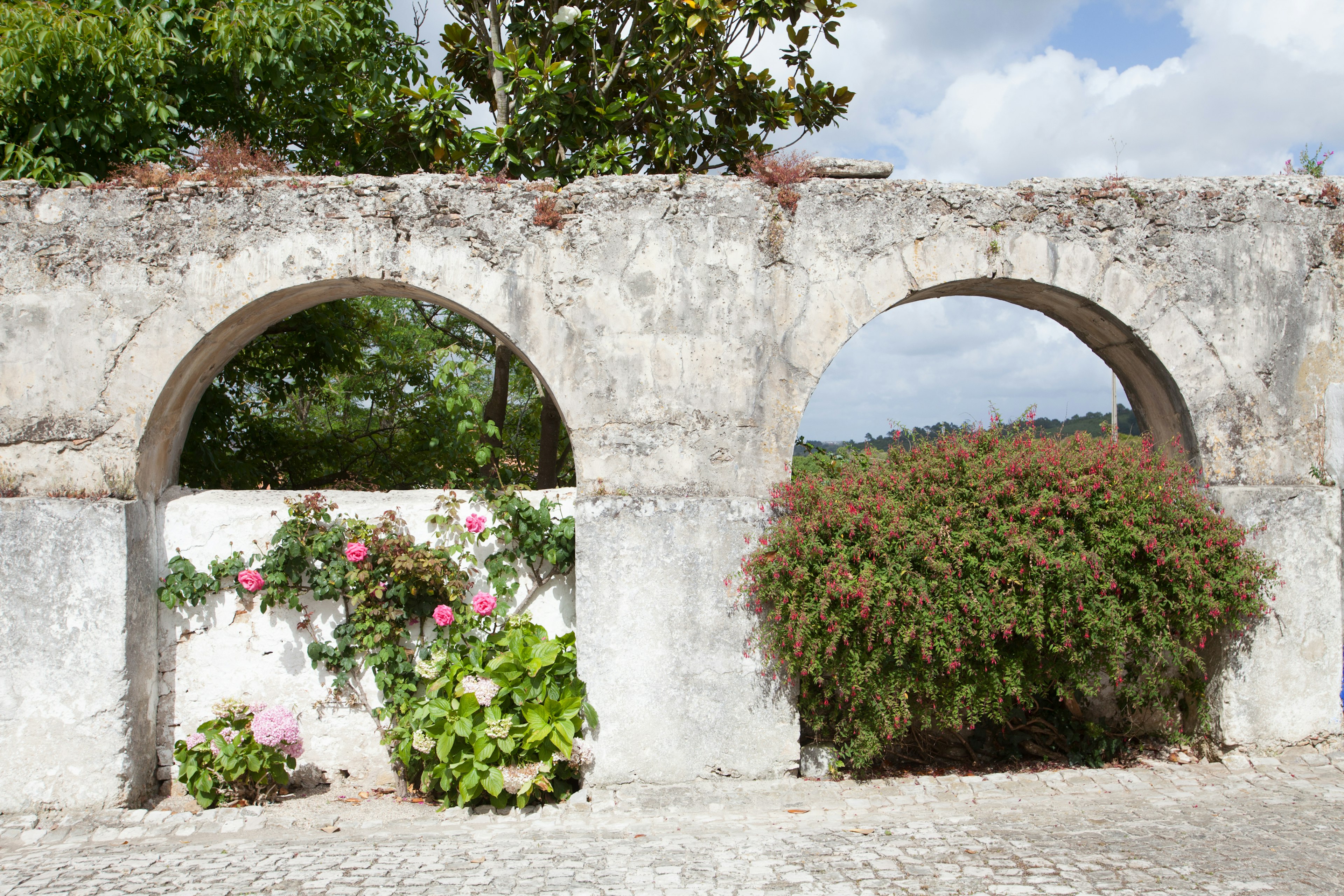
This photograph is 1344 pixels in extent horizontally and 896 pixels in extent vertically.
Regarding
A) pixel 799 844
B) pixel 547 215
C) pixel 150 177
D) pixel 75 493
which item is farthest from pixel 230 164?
pixel 799 844

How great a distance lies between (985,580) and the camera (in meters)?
4.67

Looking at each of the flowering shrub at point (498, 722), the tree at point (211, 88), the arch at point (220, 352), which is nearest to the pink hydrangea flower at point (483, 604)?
the flowering shrub at point (498, 722)

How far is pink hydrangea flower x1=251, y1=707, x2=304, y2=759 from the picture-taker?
4836mm

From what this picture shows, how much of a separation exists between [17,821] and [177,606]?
136cm

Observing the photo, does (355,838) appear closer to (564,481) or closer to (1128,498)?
(1128,498)

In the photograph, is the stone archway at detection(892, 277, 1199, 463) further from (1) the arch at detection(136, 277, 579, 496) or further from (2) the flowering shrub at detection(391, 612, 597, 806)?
(2) the flowering shrub at detection(391, 612, 597, 806)

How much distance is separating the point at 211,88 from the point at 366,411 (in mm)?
4793

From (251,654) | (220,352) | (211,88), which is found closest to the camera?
(251,654)

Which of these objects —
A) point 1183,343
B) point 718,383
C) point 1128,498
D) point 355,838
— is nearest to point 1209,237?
point 1183,343

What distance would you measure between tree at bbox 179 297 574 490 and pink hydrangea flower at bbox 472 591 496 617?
0.79 m

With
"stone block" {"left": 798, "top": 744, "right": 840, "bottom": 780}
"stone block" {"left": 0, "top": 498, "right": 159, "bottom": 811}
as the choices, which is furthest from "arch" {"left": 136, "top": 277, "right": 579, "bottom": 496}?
"stone block" {"left": 798, "top": 744, "right": 840, "bottom": 780}

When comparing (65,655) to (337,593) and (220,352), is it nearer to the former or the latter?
(337,593)

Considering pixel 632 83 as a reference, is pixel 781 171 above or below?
below

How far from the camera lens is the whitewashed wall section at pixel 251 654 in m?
5.13
